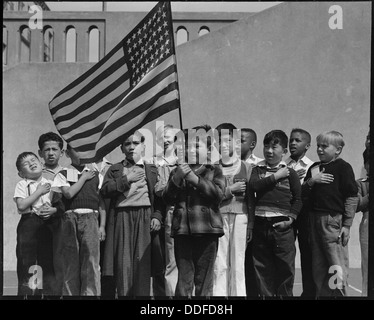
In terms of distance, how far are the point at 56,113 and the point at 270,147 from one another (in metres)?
1.40

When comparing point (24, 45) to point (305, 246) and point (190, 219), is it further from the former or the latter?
point (305, 246)

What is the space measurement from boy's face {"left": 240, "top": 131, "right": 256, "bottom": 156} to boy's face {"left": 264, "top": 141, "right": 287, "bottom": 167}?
0.25 meters

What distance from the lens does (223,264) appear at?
4.25 metres

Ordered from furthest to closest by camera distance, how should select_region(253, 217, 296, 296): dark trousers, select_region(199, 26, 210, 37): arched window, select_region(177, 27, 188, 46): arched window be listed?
select_region(199, 26, 210, 37): arched window, select_region(177, 27, 188, 46): arched window, select_region(253, 217, 296, 296): dark trousers

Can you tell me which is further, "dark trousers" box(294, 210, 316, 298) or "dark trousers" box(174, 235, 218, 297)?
"dark trousers" box(294, 210, 316, 298)

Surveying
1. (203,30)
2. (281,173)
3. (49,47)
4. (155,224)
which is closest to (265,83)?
(281,173)

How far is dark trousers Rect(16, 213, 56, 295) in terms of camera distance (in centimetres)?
427

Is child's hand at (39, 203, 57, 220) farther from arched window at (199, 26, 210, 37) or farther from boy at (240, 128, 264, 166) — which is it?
arched window at (199, 26, 210, 37)

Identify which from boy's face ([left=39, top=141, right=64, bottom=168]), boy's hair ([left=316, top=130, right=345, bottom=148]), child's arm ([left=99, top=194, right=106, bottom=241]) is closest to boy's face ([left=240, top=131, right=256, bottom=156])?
boy's hair ([left=316, top=130, right=345, bottom=148])

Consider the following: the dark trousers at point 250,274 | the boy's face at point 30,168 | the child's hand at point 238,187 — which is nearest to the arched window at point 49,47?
the boy's face at point 30,168

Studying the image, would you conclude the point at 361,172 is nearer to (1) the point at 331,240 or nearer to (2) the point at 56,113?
(1) the point at 331,240

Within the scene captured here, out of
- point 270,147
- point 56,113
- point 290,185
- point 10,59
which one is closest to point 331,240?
point 290,185

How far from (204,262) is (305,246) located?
730mm

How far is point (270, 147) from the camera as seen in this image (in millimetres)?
4273
